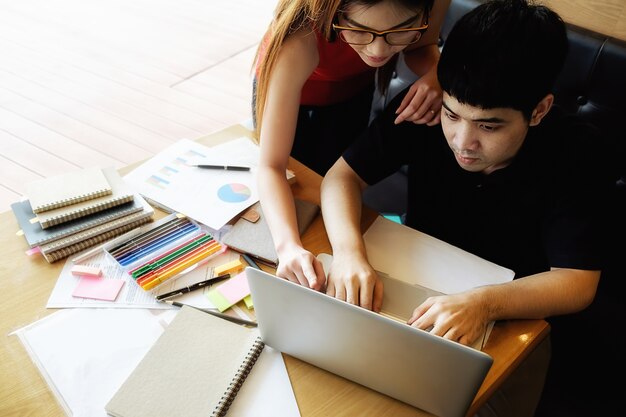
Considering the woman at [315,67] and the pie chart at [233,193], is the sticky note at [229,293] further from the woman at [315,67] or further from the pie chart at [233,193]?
the pie chart at [233,193]

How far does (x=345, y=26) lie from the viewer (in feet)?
3.58

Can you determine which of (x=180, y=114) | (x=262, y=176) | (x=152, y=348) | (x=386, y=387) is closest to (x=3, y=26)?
(x=180, y=114)

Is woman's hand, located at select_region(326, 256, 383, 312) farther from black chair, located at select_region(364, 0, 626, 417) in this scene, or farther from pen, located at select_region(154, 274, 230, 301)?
black chair, located at select_region(364, 0, 626, 417)

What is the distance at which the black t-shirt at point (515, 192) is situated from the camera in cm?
108

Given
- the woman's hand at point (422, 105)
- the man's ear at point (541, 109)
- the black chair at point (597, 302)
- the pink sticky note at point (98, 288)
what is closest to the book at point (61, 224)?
the pink sticky note at point (98, 288)

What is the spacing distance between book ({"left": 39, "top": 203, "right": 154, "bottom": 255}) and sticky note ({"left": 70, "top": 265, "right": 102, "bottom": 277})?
0.06 meters

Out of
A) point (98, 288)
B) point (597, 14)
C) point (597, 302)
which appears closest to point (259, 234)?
point (98, 288)

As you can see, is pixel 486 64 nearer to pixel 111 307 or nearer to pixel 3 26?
pixel 111 307

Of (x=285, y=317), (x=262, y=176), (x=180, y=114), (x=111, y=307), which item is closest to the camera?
(x=285, y=317)

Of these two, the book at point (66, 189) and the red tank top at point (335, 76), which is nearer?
the book at point (66, 189)

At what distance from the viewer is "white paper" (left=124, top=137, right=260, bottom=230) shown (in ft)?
3.92

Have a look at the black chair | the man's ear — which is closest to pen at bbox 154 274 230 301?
the man's ear

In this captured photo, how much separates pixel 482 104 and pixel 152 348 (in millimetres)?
747

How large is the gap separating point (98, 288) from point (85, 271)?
5cm
